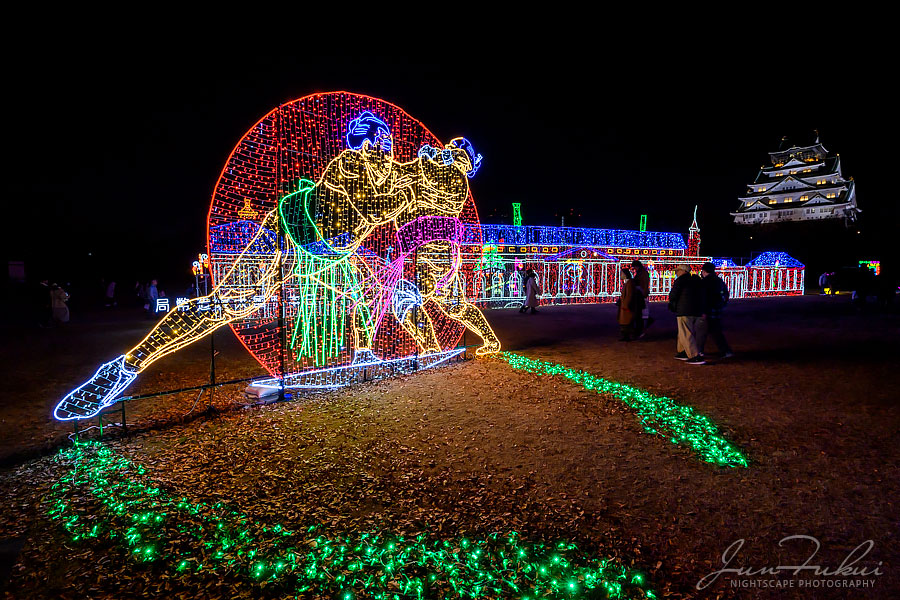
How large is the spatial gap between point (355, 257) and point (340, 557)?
14.1 ft

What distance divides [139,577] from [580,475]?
295 cm

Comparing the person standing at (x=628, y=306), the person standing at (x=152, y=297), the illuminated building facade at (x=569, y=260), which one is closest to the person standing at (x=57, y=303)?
the person standing at (x=152, y=297)

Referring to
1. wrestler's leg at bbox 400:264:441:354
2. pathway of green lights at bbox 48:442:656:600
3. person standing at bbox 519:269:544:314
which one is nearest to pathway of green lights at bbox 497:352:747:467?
wrestler's leg at bbox 400:264:441:354

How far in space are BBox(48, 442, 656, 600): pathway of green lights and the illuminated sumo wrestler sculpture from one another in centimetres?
198

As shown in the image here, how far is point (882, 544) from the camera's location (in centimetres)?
290

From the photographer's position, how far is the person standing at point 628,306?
10.5m

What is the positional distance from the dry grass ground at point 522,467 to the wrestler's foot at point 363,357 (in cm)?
46

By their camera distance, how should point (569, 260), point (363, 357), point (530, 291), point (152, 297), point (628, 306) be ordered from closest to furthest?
point (363, 357) → point (628, 306) → point (530, 291) → point (152, 297) → point (569, 260)

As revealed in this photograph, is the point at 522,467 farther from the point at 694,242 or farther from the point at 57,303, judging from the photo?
the point at 694,242

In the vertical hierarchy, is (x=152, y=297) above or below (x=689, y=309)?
above

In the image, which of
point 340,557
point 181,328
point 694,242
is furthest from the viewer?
point 694,242

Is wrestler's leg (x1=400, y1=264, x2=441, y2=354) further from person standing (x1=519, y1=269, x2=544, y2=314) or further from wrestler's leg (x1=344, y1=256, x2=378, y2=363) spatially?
person standing (x1=519, y1=269, x2=544, y2=314)

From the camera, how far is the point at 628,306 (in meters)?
10.7
